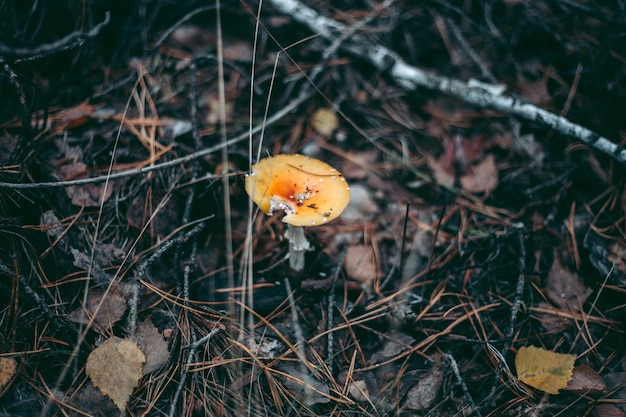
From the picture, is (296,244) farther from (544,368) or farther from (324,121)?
(544,368)

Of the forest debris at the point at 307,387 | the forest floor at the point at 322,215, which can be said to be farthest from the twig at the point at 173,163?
the forest debris at the point at 307,387

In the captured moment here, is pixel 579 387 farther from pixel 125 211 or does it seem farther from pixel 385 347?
pixel 125 211

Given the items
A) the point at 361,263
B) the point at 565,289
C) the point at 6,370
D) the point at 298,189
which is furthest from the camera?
the point at 361,263

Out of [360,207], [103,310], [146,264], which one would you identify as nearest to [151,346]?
[103,310]

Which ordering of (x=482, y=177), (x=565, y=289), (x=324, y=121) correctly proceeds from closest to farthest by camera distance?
1. (x=565, y=289)
2. (x=482, y=177)
3. (x=324, y=121)

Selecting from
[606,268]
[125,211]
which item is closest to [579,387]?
[606,268]

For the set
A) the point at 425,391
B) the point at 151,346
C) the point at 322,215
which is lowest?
the point at 425,391

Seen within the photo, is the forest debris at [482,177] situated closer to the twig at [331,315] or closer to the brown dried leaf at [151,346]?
the twig at [331,315]
